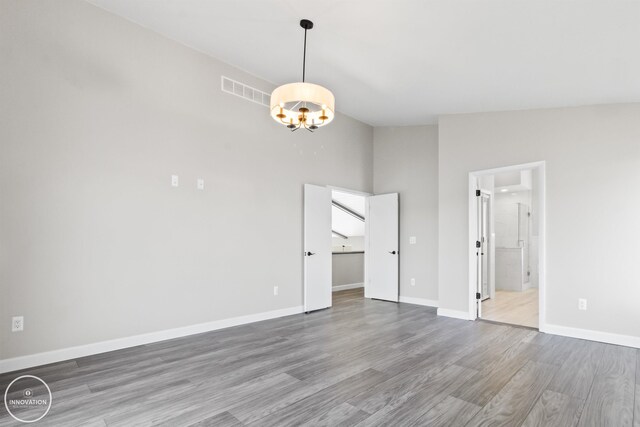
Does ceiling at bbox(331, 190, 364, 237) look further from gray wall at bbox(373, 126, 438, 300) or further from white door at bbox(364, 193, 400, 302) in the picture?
gray wall at bbox(373, 126, 438, 300)

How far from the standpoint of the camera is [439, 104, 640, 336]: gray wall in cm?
404

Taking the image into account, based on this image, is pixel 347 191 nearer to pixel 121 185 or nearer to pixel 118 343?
pixel 121 185

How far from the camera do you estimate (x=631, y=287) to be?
157 inches

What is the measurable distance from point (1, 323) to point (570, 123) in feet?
21.2

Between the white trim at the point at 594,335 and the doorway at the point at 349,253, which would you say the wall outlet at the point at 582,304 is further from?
the doorway at the point at 349,253

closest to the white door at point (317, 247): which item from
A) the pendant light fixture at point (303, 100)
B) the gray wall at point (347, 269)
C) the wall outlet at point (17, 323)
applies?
the gray wall at point (347, 269)

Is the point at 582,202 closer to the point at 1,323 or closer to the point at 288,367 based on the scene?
the point at 288,367

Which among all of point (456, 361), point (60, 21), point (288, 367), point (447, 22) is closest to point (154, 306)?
point (288, 367)

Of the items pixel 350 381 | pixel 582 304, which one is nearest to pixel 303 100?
pixel 350 381

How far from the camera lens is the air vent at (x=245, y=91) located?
4637 mm

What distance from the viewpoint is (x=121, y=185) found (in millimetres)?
3674

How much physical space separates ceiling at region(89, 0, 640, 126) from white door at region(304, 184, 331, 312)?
1783 mm

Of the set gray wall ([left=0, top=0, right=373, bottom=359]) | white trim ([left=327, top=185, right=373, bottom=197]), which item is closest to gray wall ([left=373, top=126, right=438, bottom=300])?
white trim ([left=327, top=185, right=373, bottom=197])

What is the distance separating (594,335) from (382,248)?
11.1ft
